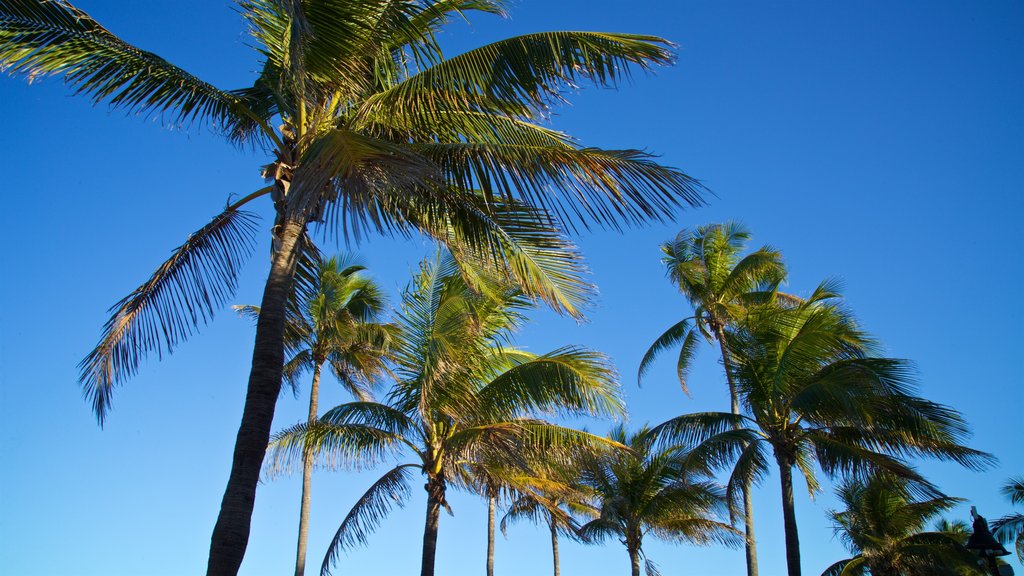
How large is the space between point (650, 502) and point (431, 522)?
1043 cm

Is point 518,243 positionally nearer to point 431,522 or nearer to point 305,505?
point 431,522

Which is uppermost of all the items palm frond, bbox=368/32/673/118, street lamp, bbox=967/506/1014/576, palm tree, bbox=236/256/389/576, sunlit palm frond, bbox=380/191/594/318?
palm tree, bbox=236/256/389/576

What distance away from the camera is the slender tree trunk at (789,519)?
14125 millimetres

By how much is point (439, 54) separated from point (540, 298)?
2.52 m

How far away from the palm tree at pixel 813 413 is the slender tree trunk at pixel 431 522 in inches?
224

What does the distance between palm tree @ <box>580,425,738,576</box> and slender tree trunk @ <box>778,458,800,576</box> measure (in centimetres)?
539

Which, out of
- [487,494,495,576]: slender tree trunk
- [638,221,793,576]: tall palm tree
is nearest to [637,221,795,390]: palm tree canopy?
[638,221,793,576]: tall palm tree

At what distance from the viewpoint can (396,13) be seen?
7.19 metres

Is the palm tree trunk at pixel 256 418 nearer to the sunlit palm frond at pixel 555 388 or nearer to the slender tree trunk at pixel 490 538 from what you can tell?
the sunlit palm frond at pixel 555 388

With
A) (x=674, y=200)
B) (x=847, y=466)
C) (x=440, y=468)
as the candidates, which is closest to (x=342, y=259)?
(x=440, y=468)

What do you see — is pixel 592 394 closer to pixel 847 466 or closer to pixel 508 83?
pixel 508 83

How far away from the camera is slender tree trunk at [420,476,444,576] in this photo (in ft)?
40.1

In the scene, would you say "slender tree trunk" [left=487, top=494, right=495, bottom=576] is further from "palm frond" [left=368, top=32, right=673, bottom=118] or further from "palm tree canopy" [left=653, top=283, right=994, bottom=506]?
"palm frond" [left=368, top=32, right=673, bottom=118]

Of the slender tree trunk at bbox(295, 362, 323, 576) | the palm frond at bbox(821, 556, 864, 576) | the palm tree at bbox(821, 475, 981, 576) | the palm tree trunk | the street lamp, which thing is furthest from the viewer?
the palm frond at bbox(821, 556, 864, 576)
